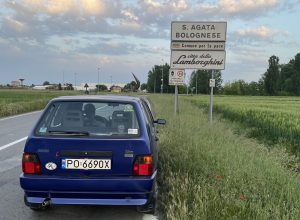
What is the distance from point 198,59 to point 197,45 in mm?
623

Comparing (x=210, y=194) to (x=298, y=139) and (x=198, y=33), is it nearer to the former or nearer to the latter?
(x=298, y=139)

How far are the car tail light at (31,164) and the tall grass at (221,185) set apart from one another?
164 centimetres

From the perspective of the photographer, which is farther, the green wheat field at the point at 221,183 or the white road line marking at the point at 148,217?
the white road line marking at the point at 148,217

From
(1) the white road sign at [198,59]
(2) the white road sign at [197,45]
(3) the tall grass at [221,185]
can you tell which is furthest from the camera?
(2) the white road sign at [197,45]

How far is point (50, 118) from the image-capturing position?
19.5ft

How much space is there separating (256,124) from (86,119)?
45.8 ft

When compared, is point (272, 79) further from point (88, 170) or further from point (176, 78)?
point (88, 170)

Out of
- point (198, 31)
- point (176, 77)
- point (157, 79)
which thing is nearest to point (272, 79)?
point (157, 79)

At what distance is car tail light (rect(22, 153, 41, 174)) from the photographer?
5.42 meters

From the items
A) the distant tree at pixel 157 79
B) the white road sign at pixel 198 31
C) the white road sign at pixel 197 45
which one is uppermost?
the white road sign at pixel 198 31

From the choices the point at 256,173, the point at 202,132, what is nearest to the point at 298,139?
the point at 202,132

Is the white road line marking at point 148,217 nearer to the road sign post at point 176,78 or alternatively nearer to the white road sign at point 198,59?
the white road sign at point 198,59

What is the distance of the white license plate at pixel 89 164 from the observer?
5371 millimetres

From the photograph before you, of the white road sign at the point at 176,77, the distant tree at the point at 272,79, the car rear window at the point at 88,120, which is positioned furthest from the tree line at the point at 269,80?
the car rear window at the point at 88,120
